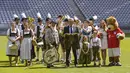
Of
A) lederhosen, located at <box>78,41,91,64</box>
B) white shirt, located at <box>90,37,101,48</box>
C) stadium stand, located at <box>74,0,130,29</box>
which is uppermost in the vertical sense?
stadium stand, located at <box>74,0,130,29</box>

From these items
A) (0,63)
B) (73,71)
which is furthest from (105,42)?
(0,63)

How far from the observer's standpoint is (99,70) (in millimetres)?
12398

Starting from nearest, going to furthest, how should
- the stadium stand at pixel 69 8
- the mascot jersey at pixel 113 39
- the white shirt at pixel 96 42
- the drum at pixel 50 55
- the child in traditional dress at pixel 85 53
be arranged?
1. the drum at pixel 50 55
2. the child in traditional dress at pixel 85 53
3. the white shirt at pixel 96 42
4. the mascot jersey at pixel 113 39
5. the stadium stand at pixel 69 8

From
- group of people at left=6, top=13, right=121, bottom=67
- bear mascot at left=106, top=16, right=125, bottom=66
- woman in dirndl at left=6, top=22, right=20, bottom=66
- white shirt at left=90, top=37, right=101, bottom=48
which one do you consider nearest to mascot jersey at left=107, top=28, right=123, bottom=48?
bear mascot at left=106, top=16, right=125, bottom=66

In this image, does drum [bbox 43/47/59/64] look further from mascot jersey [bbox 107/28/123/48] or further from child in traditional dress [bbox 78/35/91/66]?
mascot jersey [bbox 107/28/123/48]

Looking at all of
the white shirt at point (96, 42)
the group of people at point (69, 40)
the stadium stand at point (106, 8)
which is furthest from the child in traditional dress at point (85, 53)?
the stadium stand at point (106, 8)

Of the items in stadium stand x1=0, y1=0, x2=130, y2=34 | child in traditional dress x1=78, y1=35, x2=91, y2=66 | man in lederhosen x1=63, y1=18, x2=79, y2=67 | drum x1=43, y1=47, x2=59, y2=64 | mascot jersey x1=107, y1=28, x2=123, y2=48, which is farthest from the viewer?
stadium stand x1=0, y1=0, x2=130, y2=34

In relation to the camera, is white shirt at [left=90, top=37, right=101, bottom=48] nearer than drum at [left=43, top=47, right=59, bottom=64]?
No

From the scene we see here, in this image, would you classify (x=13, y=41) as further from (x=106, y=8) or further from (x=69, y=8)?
(x=106, y=8)

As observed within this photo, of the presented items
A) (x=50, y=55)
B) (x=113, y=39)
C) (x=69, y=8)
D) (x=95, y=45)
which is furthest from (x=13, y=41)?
(x=69, y=8)

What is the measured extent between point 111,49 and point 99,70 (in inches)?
72.9

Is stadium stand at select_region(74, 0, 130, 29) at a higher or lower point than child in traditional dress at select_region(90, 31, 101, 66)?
higher

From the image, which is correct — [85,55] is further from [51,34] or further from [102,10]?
[102,10]

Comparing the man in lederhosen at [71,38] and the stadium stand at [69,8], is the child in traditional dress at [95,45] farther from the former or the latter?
the stadium stand at [69,8]
